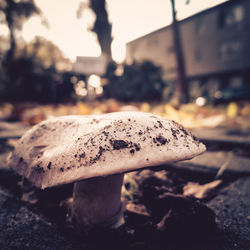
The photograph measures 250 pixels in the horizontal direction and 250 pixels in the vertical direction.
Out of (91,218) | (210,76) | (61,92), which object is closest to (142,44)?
(210,76)

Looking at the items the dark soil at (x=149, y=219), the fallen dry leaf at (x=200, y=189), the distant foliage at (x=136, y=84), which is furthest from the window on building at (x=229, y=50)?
the dark soil at (x=149, y=219)

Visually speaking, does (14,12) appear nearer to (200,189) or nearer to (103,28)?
(103,28)

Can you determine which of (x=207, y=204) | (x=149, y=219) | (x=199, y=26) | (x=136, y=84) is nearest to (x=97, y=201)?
(x=149, y=219)

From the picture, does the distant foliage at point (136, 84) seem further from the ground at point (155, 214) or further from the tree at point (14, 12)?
the tree at point (14, 12)

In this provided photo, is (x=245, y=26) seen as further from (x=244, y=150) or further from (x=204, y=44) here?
(x=244, y=150)

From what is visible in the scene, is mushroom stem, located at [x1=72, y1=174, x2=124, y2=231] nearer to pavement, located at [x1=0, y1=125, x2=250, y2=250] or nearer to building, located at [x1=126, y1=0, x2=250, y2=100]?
pavement, located at [x1=0, y1=125, x2=250, y2=250]
